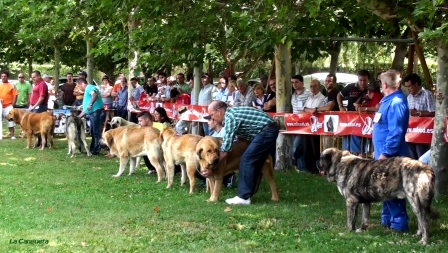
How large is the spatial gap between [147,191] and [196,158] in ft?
3.73

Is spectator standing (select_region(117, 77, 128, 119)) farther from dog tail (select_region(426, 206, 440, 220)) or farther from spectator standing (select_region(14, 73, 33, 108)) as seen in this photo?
dog tail (select_region(426, 206, 440, 220))

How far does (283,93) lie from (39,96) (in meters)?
8.77

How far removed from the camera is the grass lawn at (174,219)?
779cm

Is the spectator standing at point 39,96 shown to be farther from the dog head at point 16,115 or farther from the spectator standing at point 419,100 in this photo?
the spectator standing at point 419,100

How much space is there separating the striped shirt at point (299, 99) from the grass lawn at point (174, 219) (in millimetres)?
1585

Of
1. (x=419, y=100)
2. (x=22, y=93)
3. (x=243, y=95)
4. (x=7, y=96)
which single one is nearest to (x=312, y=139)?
(x=243, y=95)

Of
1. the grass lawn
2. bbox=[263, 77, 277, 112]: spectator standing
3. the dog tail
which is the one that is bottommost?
the grass lawn

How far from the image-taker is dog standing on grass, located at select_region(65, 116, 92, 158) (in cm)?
1792

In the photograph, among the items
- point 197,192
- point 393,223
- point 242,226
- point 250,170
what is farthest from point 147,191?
Answer: point 393,223

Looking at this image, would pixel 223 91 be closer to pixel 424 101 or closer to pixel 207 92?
pixel 207 92

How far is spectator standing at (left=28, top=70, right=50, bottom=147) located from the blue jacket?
547 inches

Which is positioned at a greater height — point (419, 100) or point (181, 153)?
point (419, 100)

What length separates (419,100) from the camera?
12203mm

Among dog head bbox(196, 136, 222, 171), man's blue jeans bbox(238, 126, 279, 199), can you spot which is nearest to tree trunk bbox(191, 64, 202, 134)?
dog head bbox(196, 136, 222, 171)
